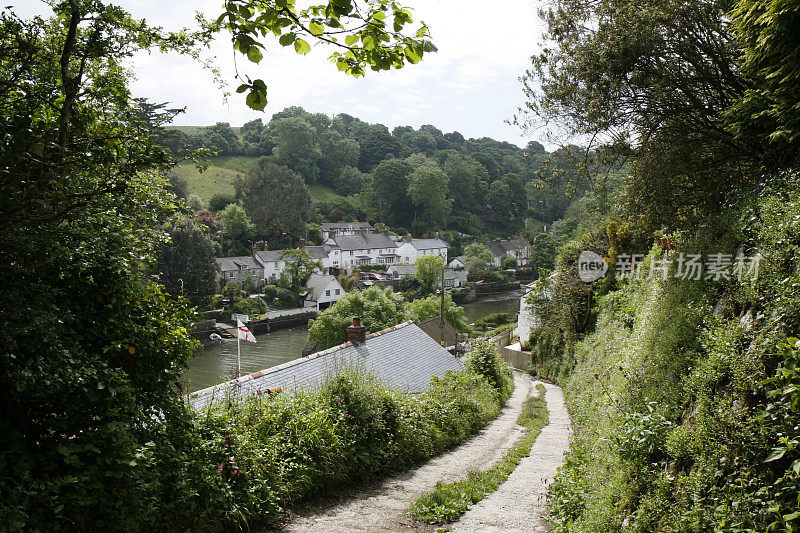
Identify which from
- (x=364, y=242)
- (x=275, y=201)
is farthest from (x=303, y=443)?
(x=275, y=201)

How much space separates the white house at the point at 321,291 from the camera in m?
56.4

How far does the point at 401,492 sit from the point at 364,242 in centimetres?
6785

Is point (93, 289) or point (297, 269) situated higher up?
point (93, 289)

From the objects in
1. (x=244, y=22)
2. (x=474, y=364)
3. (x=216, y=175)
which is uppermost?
(x=216, y=175)

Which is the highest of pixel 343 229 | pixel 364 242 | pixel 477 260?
pixel 343 229

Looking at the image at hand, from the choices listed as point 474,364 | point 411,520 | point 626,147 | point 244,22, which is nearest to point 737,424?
point 411,520

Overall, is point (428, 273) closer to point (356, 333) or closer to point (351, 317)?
point (351, 317)

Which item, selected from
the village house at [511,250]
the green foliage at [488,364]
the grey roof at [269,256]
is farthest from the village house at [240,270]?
the green foliage at [488,364]

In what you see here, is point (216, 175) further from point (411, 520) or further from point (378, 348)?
point (411, 520)

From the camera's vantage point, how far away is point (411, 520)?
254 inches

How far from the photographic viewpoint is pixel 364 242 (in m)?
75.0

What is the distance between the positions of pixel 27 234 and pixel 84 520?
235cm

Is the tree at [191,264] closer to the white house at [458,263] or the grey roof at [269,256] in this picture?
the grey roof at [269,256]

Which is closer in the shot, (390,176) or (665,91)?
(665,91)
